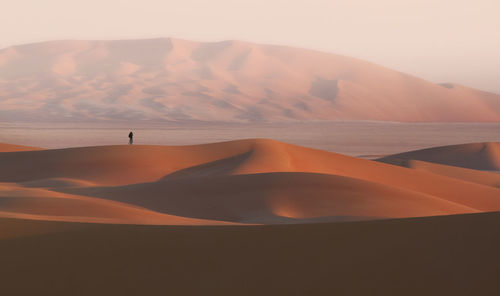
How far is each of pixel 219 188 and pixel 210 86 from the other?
380 ft

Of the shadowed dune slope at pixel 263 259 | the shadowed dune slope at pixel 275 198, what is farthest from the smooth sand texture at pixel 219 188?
the shadowed dune slope at pixel 263 259

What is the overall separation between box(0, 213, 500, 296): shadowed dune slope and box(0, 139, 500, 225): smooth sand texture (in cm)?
165

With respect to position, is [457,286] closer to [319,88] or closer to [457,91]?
[319,88]

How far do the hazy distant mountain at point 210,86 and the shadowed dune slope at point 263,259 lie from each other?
9617cm

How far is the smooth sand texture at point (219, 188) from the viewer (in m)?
9.34

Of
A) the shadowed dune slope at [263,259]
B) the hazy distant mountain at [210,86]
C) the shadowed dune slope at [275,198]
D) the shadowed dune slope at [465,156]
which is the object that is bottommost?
the shadowed dune slope at [263,259]

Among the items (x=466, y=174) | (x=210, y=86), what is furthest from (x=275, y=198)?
(x=210, y=86)

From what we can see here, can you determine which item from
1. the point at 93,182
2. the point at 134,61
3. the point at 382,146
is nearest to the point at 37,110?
the point at 134,61

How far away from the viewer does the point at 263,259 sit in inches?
145

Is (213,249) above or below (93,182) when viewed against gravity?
below

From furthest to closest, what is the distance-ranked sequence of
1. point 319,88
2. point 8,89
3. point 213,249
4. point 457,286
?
1. point 319,88
2. point 8,89
3. point 213,249
4. point 457,286

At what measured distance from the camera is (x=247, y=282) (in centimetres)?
337

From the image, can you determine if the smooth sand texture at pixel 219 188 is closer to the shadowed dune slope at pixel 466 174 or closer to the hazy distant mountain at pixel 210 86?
the shadowed dune slope at pixel 466 174

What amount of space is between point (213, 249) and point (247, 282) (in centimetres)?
58
